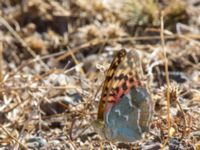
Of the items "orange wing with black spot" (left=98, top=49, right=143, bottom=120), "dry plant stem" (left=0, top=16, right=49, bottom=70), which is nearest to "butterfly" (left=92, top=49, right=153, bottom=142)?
"orange wing with black spot" (left=98, top=49, right=143, bottom=120)

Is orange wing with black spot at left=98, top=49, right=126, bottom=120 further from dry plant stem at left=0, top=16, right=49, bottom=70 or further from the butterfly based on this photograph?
dry plant stem at left=0, top=16, right=49, bottom=70

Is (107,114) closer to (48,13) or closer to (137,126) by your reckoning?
(137,126)

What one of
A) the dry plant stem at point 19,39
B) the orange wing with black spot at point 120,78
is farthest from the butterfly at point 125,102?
the dry plant stem at point 19,39

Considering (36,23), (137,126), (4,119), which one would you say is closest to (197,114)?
(137,126)

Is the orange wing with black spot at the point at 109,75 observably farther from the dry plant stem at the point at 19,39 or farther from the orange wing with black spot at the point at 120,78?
the dry plant stem at the point at 19,39

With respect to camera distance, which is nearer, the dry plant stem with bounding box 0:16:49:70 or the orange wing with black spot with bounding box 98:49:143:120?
the orange wing with black spot with bounding box 98:49:143:120

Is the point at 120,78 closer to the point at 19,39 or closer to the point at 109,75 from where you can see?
the point at 109,75

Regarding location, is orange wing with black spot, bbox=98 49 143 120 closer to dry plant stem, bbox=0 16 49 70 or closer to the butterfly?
the butterfly

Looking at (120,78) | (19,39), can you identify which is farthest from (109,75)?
(19,39)
